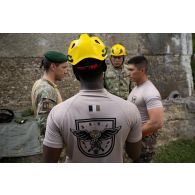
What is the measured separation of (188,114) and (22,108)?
3996 mm

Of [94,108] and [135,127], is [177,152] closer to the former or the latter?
[135,127]

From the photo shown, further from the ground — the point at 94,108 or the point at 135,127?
the point at 94,108

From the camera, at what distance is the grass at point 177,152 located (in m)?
4.46

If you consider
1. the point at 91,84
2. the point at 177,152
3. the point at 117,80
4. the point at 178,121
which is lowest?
the point at 177,152

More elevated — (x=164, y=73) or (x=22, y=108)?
(x=164, y=73)

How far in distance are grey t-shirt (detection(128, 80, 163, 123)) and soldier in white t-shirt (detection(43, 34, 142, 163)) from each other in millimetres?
942

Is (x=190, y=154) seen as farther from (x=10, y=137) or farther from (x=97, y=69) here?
(x=97, y=69)

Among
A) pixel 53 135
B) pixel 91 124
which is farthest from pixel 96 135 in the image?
pixel 53 135

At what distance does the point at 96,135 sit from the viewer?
1696mm

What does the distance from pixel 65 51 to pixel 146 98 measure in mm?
4930

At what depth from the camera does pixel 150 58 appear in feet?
27.5

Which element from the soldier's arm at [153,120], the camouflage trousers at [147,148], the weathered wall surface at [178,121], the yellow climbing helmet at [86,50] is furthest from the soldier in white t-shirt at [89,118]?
the weathered wall surface at [178,121]

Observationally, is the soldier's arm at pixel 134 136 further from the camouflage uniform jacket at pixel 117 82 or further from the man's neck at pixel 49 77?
the camouflage uniform jacket at pixel 117 82

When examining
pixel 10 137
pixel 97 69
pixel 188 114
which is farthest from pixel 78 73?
pixel 188 114
